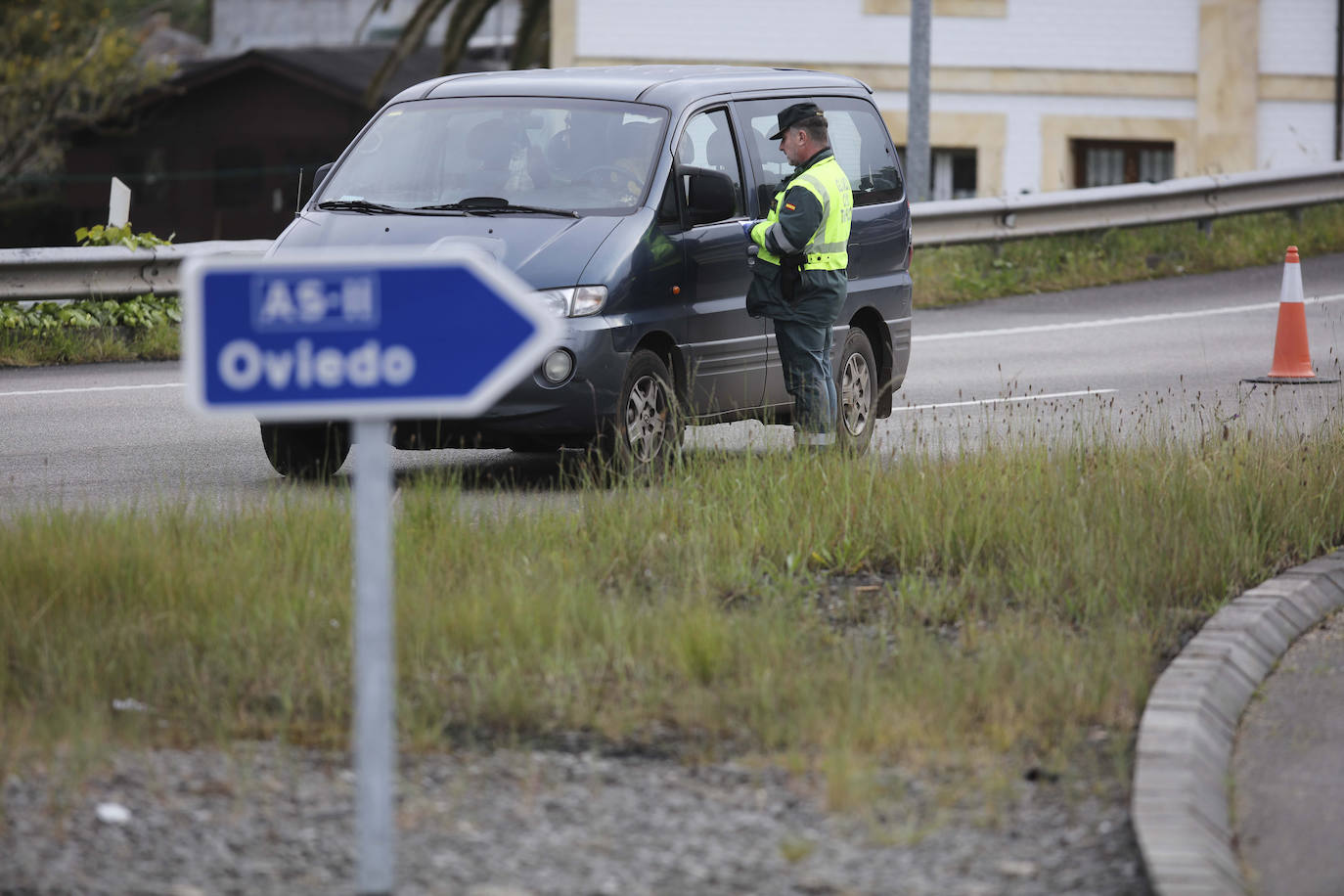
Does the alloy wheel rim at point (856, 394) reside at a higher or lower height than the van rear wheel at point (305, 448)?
higher

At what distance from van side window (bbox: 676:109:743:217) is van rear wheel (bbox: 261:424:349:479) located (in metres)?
2.05

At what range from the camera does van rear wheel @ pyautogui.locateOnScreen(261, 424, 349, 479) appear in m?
9.29

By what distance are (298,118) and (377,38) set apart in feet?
50.2

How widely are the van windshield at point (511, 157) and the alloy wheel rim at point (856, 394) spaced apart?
1710 mm

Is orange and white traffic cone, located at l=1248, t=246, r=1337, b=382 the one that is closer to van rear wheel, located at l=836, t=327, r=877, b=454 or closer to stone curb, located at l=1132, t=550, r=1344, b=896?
van rear wheel, located at l=836, t=327, r=877, b=454

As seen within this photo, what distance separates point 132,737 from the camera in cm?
517

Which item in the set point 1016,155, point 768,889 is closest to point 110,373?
point 768,889

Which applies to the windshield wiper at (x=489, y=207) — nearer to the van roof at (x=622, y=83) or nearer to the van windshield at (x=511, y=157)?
the van windshield at (x=511, y=157)

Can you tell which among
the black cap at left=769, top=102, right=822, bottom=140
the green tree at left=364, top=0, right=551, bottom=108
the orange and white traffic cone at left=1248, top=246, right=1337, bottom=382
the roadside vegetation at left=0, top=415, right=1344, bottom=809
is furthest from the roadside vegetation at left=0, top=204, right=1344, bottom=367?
the roadside vegetation at left=0, top=415, right=1344, bottom=809

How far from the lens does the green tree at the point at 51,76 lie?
1297 inches

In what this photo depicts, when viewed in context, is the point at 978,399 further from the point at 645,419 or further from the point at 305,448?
the point at 305,448

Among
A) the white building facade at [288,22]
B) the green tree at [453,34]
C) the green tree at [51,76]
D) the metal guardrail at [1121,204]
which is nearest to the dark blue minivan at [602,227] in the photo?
the metal guardrail at [1121,204]

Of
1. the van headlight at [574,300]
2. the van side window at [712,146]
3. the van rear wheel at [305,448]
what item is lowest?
the van rear wheel at [305,448]

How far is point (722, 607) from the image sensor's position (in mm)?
6508
